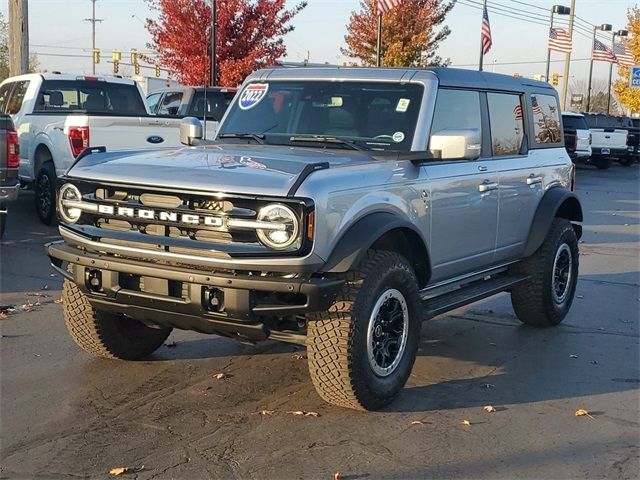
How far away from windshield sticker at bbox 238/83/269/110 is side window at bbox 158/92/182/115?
11.0 metres

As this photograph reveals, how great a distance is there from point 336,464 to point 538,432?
1307mm

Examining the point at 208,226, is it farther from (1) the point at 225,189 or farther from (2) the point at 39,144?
(2) the point at 39,144

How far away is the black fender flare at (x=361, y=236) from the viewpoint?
453cm

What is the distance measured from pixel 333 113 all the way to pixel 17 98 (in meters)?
8.63

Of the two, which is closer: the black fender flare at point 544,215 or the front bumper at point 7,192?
the black fender flare at point 544,215

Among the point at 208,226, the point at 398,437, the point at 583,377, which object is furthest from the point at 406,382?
the point at 208,226

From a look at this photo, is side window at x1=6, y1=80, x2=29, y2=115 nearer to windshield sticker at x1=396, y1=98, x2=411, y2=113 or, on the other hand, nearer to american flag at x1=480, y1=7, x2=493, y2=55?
windshield sticker at x1=396, y1=98, x2=411, y2=113

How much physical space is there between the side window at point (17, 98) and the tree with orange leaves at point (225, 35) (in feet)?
30.0

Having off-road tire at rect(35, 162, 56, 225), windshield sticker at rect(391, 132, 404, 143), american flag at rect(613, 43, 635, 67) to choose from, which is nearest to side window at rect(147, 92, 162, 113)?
off-road tire at rect(35, 162, 56, 225)

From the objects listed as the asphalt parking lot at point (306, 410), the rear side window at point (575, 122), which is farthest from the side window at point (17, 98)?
the rear side window at point (575, 122)

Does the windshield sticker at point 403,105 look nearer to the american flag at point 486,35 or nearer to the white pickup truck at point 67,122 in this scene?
the white pickup truck at point 67,122

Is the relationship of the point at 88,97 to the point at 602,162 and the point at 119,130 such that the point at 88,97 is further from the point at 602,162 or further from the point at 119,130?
the point at 602,162

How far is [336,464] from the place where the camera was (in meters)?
4.21

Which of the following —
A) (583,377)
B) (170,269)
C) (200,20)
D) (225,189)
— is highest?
(200,20)
